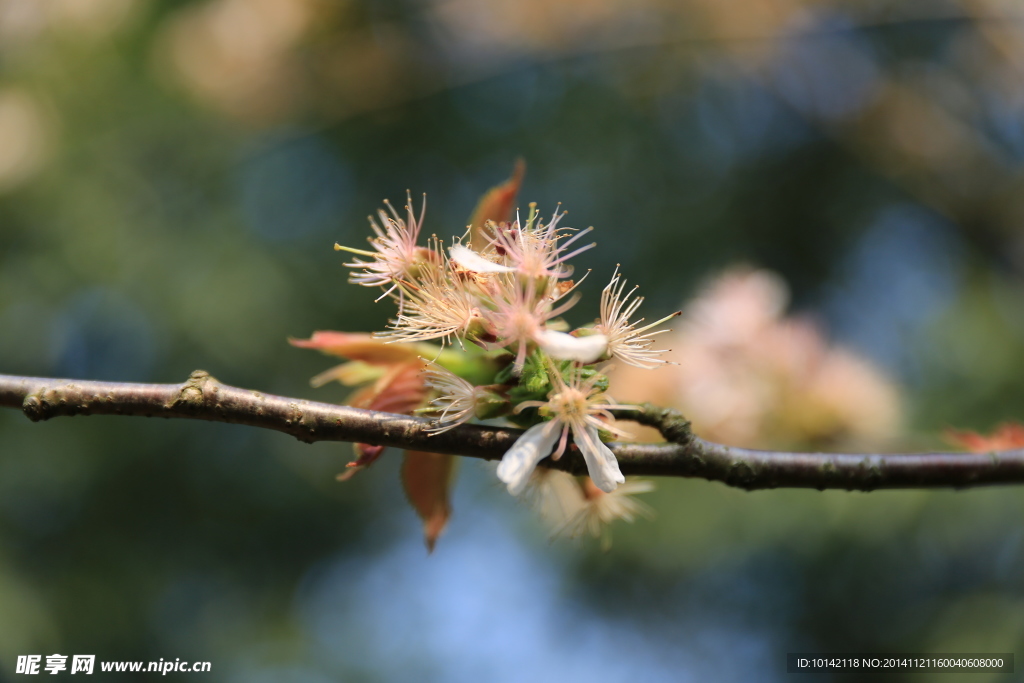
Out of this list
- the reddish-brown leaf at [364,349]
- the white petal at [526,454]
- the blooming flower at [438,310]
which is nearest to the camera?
the white petal at [526,454]

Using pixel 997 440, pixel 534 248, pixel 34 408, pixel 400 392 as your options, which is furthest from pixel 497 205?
pixel 997 440

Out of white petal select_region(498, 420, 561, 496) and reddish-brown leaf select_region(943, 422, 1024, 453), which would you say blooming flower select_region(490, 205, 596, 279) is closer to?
white petal select_region(498, 420, 561, 496)

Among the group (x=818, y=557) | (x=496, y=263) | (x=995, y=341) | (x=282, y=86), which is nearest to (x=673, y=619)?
(x=818, y=557)

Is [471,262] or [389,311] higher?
[389,311]

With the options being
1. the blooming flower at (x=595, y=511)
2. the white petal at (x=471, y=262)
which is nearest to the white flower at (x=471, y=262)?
the white petal at (x=471, y=262)

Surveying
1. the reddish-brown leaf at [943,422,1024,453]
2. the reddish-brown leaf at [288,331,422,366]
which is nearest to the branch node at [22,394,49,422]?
the reddish-brown leaf at [288,331,422,366]

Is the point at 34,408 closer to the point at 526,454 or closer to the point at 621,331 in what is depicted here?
the point at 526,454

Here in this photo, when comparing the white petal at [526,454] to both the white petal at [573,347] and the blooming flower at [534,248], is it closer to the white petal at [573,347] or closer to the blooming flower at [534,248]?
the white petal at [573,347]

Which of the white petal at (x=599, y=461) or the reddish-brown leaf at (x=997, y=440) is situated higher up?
the reddish-brown leaf at (x=997, y=440)
